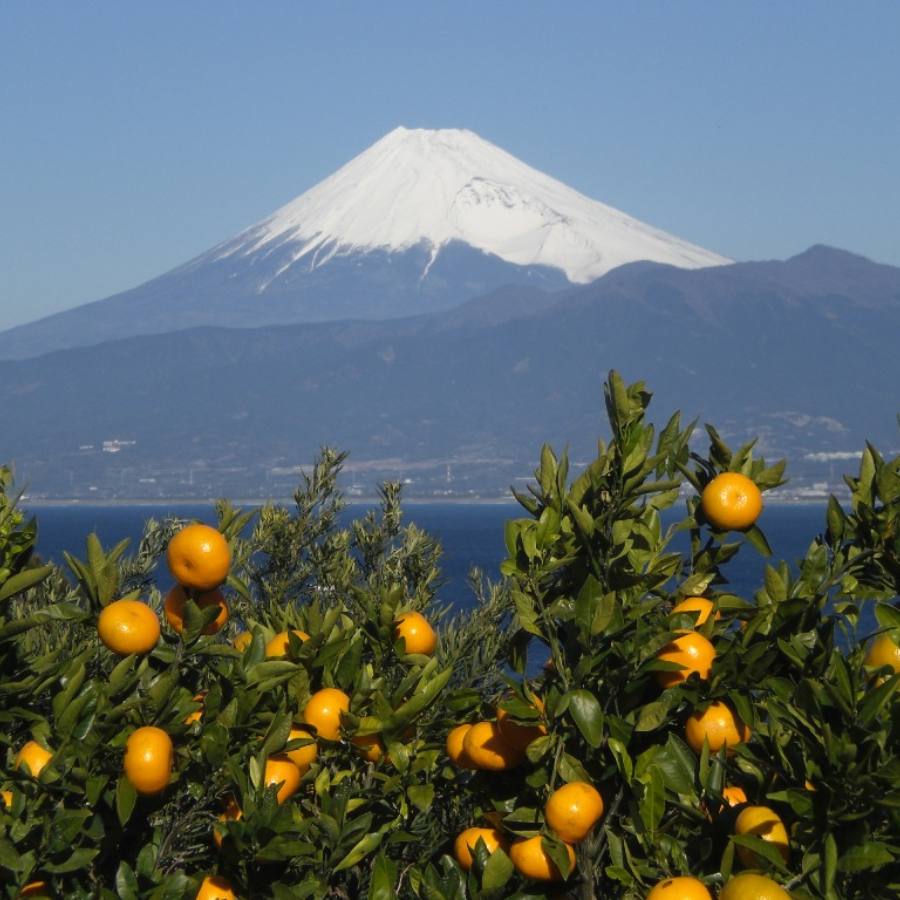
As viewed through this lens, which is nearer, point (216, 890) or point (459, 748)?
point (216, 890)

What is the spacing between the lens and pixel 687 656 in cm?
358

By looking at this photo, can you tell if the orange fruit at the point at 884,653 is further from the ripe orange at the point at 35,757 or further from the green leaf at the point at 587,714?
the ripe orange at the point at 35,757

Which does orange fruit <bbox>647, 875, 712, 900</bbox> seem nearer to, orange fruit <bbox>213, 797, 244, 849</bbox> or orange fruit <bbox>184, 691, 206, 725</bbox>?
orange fruit <bbox>213, 797, 244, 849</bbox>

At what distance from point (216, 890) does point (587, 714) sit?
918 millimetres

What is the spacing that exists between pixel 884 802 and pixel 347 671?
1365mm

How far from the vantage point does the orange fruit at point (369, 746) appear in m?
3.85

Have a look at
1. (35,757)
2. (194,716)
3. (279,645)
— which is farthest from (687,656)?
(35,757)

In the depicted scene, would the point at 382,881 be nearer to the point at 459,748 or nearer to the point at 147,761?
the point at 459,748

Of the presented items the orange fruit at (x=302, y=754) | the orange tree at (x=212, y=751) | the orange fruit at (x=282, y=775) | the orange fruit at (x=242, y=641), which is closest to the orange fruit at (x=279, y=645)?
the orange tree at (x=212, y=751)

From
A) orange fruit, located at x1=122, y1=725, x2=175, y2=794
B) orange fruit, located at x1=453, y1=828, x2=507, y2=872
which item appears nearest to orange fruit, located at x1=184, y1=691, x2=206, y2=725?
orange fruit, located at x1=122, y1=725, x2=175, y2=794

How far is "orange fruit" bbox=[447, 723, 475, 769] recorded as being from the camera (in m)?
3.80

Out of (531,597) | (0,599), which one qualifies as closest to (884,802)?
(531,597)

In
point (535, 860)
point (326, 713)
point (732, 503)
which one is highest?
point (732, 503)

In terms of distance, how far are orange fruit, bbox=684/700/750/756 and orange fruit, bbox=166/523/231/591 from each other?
1.17 metres
